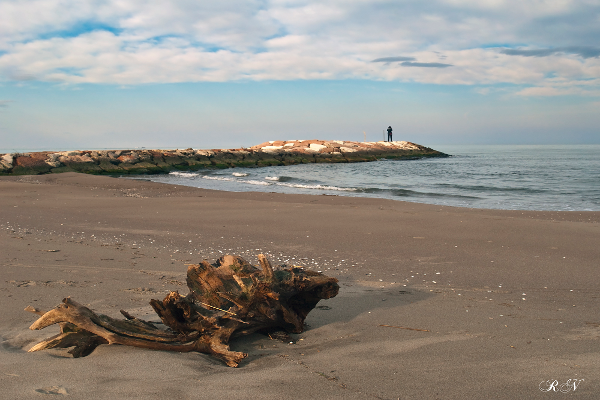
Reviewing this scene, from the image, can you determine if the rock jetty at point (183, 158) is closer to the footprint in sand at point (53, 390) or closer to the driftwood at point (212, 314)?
the driftwood at point (212, 314)

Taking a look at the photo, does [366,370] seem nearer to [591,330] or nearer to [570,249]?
[591,330]

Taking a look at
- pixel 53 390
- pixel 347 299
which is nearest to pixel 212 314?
pixel 53 390

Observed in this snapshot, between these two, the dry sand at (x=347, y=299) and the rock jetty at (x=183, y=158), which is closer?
the dry sand at (x=347, y=299)

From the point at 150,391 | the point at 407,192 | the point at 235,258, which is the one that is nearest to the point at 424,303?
the point at 235,258

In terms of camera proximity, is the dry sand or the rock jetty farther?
the rock jetty

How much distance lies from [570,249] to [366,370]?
5183 mm

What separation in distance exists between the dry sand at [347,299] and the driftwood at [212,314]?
0.34ft

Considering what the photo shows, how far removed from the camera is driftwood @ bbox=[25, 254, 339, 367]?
2846 mm

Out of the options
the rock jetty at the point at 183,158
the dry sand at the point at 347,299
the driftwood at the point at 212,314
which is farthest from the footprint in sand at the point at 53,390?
the rock jetty at the point at 183,158

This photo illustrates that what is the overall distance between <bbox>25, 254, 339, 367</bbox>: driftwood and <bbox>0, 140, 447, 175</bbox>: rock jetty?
27390mm

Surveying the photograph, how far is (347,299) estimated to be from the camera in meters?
4.42

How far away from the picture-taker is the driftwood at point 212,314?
9.34 feet

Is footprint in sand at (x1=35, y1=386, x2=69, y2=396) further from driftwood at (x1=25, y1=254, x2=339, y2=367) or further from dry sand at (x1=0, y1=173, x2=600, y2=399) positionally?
driftwood at (x1=25, y1=254, x2=339, y2=367)

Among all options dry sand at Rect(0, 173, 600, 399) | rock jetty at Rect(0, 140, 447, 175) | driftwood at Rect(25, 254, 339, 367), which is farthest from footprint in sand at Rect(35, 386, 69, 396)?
rock jetty at Rect(0, 140, 447, 175)
